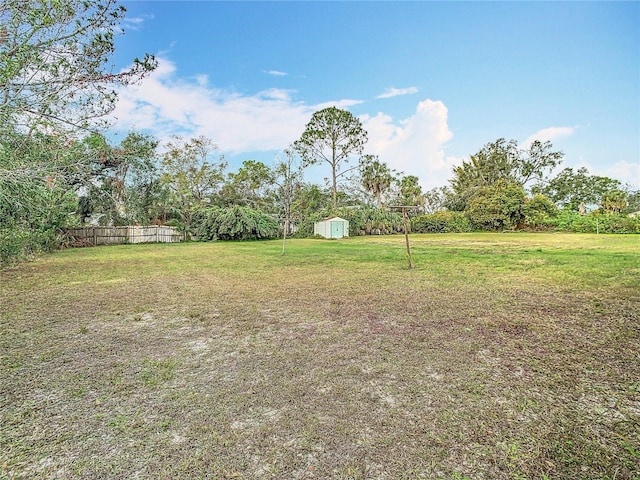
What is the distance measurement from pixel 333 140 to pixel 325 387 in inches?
1141

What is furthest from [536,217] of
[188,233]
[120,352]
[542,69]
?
[120,352]

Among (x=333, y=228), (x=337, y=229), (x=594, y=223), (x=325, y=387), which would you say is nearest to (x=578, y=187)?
(x=594, y=223)

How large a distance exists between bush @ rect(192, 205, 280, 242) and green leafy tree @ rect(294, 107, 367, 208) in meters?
8.84

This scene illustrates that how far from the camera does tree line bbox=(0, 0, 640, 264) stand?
4.80 m

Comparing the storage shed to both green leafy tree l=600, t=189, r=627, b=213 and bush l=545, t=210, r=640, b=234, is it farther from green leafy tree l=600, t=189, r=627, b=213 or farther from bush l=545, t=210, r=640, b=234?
green leafy tree l=600, t=189, r=627, b=213

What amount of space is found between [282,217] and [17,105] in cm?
2082

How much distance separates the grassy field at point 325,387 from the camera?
1578 mm

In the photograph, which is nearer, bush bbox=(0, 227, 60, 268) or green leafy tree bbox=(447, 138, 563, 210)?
bush bbox=(0, 227, 60, 268)

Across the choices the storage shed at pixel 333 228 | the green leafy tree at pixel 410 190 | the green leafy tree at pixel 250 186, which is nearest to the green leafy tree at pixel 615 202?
the green leafy tree at pixel 410 190

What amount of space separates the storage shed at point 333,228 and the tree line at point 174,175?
4.41 feet

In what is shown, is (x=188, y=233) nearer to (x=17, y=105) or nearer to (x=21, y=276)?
(x=21, y=276)

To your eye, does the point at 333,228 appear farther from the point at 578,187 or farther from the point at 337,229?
the point at 578,187

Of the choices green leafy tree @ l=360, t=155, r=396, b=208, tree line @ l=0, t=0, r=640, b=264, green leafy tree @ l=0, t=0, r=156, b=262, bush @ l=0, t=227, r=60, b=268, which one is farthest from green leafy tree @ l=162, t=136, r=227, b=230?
green leafy tree @ l=0, t=0, r=156, b=262

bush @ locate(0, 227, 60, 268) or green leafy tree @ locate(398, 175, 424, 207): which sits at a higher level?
green leafy tree @ locate(398, 175, 424, 207)
